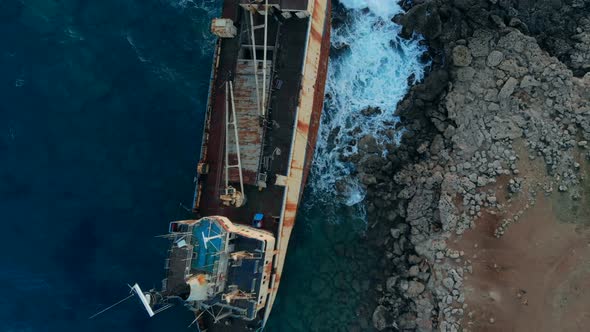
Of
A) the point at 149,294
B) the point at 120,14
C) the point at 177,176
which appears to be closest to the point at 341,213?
the point at 177,176

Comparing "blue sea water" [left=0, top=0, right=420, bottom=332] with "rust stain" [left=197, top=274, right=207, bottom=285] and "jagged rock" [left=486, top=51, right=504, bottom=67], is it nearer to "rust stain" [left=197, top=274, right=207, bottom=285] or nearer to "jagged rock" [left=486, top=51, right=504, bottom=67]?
"jagged rock" [left=486, top=51, right=504, bottom=67]

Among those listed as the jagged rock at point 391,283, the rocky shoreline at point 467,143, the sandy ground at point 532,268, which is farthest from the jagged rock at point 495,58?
the jagged rock at point 391,283

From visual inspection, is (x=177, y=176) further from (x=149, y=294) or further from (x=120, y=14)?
(x=120, y=14)

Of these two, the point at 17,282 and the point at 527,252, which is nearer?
the point at 527,252

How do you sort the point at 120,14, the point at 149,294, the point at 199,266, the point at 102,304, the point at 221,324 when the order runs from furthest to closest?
the point at 120,14 → the point at 102,304 → the point at 221,324 → the point at 199,266 → the point at 149,294

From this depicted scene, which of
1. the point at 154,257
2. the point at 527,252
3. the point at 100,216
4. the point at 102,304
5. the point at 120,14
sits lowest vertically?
the point at 102,304

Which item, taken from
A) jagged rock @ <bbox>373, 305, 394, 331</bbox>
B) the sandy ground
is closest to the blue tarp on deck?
jagged rock @ <bbox>373, 305, 394, 331</bbox>

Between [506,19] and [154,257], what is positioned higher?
[506,19]
